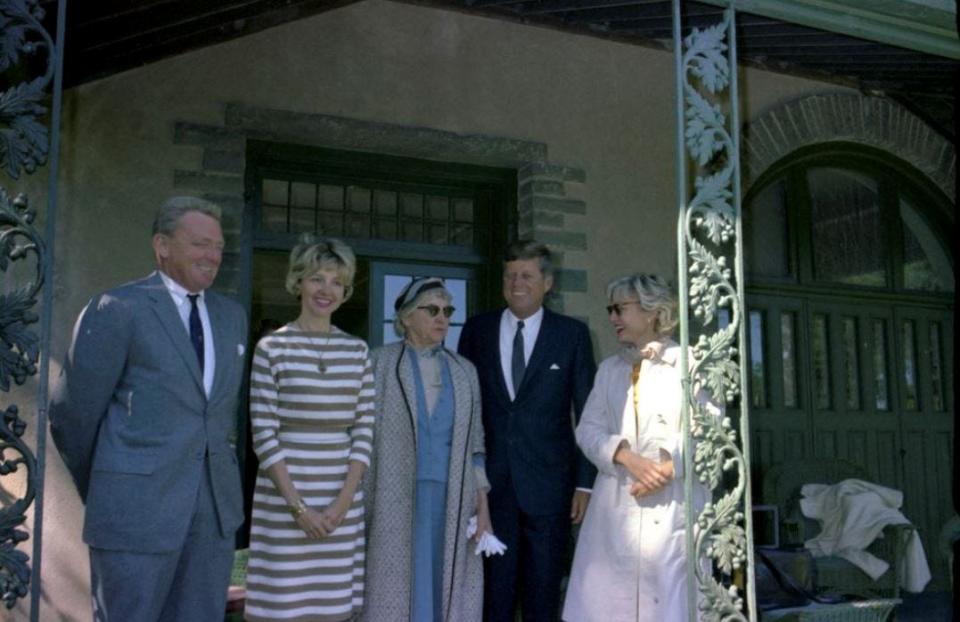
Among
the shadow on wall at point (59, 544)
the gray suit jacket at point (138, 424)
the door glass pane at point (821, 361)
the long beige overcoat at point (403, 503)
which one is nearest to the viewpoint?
the gray suit jacket at point (138, 424)

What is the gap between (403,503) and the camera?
3.79 m

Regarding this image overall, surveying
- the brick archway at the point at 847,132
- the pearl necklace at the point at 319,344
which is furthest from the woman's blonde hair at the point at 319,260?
the brick archway at the point at 847,132

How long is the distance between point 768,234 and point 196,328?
4766mm

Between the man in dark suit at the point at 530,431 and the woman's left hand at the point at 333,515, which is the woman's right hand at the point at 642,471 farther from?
the woman's left hand at the point at 333,515

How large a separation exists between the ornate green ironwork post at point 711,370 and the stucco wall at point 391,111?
6.66 feet

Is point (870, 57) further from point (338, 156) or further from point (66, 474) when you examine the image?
point (66, 474)

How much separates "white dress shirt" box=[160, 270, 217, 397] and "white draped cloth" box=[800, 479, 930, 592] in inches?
155

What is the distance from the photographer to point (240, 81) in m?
5.17

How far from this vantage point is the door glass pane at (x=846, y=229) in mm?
6965

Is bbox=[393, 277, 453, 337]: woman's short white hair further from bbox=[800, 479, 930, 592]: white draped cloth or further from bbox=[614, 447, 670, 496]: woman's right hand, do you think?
bbox=[800, 479, 930, 592]: white draped cloth

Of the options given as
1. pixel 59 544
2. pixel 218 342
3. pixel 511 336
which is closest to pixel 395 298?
pixel 511 336

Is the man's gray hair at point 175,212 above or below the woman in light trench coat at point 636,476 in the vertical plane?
above

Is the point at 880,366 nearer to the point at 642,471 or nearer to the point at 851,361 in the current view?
the point at 851,361

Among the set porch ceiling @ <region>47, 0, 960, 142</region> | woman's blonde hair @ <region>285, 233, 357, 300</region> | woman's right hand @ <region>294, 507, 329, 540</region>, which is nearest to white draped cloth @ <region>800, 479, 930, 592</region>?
porch ceiling @ <region>47, 0, 960, 142</region>
